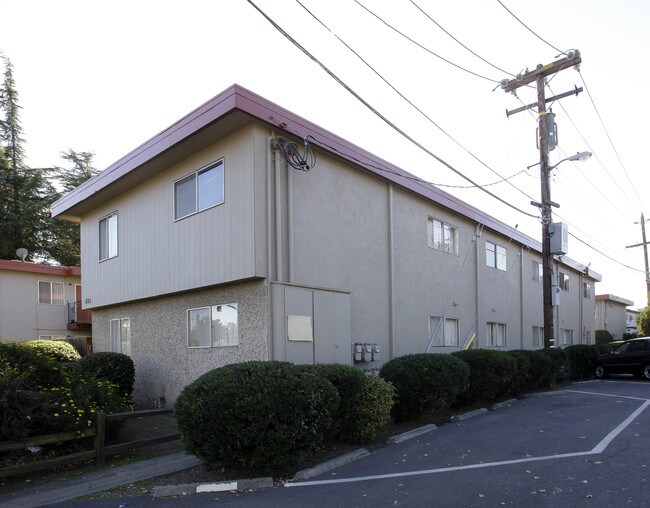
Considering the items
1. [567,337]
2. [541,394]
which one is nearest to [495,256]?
[541,394]

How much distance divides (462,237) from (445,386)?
8290 millimetres

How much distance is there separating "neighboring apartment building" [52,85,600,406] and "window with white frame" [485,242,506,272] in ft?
7.19

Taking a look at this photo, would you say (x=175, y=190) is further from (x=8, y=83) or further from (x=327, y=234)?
(x=8, y=83)

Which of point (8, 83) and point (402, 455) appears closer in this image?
point (402, 455)

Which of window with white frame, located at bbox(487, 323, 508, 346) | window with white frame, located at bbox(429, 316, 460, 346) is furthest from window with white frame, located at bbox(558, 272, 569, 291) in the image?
window with white frame, located at bbox(429, 316, 460, 346)

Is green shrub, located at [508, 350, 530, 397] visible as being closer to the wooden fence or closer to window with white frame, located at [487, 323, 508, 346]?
window with white frame, located at [487, 323, 508, 346]

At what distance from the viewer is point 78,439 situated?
343 inches

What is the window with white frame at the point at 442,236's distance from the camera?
54.4ft

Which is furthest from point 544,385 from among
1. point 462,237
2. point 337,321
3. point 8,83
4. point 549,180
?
point 8,83

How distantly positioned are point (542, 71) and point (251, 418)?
51.7ft

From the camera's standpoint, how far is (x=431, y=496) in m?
6.12

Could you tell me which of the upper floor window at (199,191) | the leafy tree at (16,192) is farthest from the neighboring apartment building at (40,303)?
the upper floor window at (199,191)

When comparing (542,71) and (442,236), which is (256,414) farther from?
(542,71)

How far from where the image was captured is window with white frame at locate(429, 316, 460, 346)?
16.3 m
